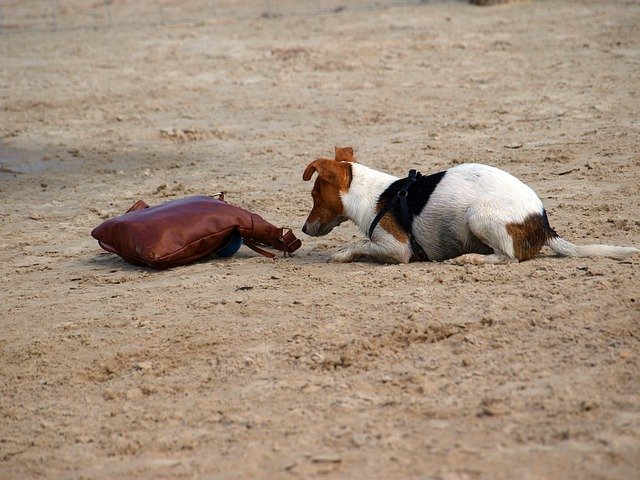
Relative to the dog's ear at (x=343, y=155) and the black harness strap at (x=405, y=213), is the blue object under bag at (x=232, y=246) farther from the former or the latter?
the black harness strap at (x=405, y=213)

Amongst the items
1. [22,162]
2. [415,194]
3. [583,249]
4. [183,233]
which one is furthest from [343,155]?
[22,162]

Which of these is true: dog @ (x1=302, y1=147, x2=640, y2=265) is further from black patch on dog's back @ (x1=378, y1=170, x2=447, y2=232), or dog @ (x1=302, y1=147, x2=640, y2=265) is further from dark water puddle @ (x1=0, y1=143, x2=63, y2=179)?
dark water puddle @ (x1=0, y1=143, x2=63, y2=179)

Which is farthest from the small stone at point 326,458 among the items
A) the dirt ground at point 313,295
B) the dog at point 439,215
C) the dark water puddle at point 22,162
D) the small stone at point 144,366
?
the dark water puddle at point 22,162

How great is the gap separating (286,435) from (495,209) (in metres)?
2.76

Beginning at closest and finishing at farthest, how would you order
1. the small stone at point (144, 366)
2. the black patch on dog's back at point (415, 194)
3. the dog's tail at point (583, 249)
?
the small stone at point (144, 366)
the dog's tail at point (583, 249)
the black patch on dog's back at point (415, 194)

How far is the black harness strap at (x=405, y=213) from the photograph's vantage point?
24.5 feet

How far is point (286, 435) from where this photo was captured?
16.2 ft

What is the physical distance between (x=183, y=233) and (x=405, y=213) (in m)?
1.70

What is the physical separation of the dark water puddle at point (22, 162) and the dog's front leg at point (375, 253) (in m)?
5.14

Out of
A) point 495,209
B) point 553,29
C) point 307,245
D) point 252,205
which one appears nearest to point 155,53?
point 553,29

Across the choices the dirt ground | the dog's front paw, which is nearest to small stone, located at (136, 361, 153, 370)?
the dirt ground

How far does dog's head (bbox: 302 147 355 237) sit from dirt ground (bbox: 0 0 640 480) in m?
0.37

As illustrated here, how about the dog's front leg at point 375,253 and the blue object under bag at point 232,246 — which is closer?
the dog's front leg at point 375,253

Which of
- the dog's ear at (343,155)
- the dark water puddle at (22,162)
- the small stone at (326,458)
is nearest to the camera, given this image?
the small stone at (326,458)
